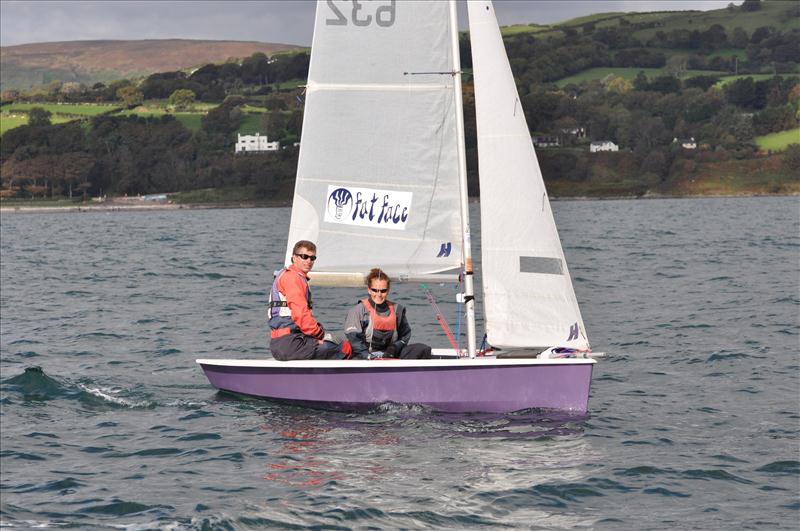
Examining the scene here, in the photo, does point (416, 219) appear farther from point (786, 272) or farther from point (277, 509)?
point (786, 272)

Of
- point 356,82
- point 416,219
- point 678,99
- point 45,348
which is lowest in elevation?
point 45,348

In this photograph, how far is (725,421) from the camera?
1334 centimetres

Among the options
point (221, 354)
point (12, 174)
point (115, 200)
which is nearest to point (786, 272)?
point (221, 354)

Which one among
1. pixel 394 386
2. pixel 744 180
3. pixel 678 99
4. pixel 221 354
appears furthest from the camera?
pixel 678 99

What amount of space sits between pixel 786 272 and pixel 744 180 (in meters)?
134

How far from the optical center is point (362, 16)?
13.8 m

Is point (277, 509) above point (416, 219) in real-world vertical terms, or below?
below

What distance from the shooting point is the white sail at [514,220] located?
12992 mm

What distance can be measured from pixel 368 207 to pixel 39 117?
190303mm

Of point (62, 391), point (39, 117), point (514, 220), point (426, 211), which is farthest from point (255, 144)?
point (514, 220)

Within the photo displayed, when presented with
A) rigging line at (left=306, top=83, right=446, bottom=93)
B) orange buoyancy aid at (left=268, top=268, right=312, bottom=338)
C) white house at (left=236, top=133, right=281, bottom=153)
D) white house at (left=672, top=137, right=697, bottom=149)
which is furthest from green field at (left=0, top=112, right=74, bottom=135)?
orange buoyancy aid at (left=268, top=268, right=312, bottom=338)

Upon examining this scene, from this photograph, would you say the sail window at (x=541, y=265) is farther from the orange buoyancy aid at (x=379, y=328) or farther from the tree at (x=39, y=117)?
the tree at (x=39, y=117)

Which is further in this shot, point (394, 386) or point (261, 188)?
point (261, 188)

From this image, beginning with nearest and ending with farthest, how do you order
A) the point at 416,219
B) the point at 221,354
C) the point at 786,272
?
the point at 416,219 → the point at 221,354 → the point at 786,272
